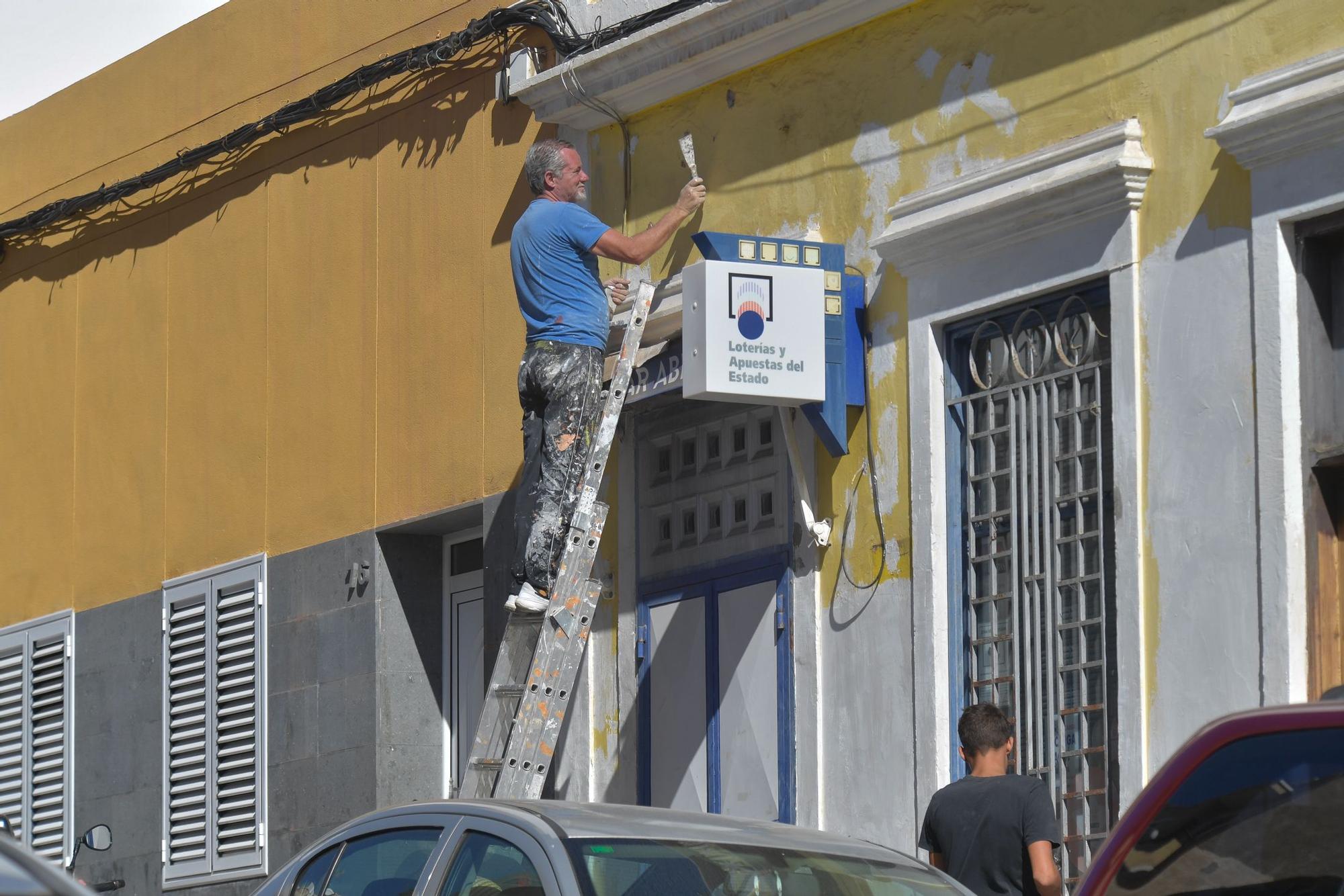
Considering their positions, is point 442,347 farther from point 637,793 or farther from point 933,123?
point 933,123

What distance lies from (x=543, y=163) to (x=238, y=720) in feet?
16.5

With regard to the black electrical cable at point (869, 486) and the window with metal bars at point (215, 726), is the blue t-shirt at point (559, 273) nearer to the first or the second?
the black electrical cable at point (869, 486)

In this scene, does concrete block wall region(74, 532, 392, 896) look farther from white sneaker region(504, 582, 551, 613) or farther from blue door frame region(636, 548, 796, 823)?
white sneaker region(504, 582, 551, 613)

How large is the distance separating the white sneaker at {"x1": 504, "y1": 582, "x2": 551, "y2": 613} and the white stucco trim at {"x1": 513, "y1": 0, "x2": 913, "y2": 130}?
2.80 m

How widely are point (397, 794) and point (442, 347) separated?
264cm

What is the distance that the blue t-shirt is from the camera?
11.6 meters

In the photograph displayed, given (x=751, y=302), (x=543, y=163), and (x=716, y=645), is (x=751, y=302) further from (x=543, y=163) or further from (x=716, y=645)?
(x=716, y=645)

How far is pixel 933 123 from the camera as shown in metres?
10.8

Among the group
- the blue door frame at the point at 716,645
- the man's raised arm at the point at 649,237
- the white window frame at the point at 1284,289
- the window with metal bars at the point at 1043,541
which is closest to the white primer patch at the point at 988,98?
the window with metal bars at the point at 1043,541

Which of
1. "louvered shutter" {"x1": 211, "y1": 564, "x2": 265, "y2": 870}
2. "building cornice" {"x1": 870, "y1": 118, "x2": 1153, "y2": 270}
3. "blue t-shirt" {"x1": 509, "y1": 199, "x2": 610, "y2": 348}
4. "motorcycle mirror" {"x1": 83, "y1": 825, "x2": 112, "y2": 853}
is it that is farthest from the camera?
"louvered shutter" {"x1": 211, "y1": 564, "x2": 265, "y2": 870}

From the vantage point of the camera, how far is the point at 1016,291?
1027 centimetres

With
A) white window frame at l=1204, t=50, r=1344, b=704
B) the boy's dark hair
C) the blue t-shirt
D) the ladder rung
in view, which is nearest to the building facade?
white window frame at l=1204, t=50, r=1344, b=704

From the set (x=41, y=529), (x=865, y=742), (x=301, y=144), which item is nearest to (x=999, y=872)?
(x=865, y=742)

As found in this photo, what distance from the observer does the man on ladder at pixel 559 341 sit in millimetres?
11391
